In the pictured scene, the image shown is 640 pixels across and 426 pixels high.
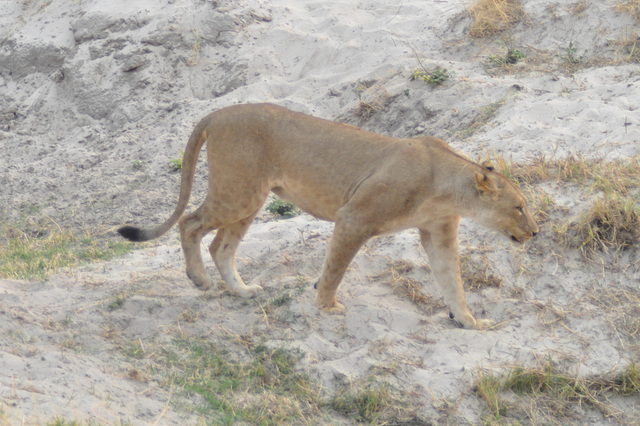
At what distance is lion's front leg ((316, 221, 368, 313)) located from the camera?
5250mm

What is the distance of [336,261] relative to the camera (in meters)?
5.34

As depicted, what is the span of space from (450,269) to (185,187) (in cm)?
214

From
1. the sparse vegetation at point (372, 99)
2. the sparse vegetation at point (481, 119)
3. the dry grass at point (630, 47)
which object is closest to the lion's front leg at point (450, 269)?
the sparse vegetation at point (481, 119)

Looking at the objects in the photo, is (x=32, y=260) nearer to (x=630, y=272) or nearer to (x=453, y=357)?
(x=453, y=357)

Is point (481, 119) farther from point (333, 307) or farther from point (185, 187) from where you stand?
point (185, 187)

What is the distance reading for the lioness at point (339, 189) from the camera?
5.23 m

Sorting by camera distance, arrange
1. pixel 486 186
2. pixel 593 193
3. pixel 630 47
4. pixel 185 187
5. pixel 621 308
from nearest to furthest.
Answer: pixel 486 186 < pixel 621 308 < pixel 185 187 < pixel 593 193 < pixel 630 47

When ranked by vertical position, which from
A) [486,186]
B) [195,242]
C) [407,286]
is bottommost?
[407,286]

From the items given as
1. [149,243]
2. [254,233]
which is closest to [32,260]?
[149,243]

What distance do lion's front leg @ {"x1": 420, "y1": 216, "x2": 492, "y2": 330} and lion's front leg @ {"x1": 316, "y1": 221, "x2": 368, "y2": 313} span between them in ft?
1.98

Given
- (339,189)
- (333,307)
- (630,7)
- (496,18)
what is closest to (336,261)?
(333,307)

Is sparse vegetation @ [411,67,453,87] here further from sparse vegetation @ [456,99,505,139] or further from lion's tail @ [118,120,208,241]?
lion's tail @ [118,120,208,241]

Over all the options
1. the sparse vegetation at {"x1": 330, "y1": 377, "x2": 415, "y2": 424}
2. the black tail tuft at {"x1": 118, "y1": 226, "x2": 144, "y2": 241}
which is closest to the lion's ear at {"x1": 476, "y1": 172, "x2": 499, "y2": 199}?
the sparse vegetation at {"x1": 330, "y1": 377, "x2": 415, "y2": 424}

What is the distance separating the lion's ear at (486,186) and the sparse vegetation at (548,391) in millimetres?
1191
